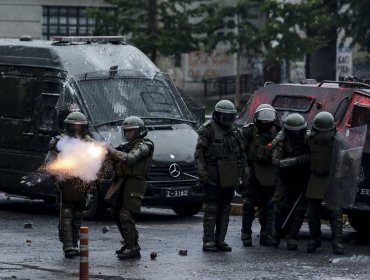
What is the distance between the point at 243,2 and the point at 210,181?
2830 centimetres

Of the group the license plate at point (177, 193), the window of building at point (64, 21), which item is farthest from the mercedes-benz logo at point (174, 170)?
the window of building at point (64, 21)

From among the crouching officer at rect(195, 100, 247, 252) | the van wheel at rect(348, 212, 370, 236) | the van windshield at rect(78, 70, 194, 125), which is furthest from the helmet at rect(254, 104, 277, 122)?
the van windshield at rect(78, 70, 194, 125)

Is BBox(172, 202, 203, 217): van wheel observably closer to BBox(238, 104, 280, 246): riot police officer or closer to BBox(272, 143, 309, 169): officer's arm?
BBox(238, 104, 280, 246): riot police officer

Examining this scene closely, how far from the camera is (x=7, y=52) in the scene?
21234mm

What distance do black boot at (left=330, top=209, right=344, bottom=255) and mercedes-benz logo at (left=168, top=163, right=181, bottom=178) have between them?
3.49m

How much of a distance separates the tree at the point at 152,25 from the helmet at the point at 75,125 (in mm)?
26175

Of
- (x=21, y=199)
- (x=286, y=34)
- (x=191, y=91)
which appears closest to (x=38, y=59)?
(x=21, y=199)

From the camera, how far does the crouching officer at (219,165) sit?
53.5 feet

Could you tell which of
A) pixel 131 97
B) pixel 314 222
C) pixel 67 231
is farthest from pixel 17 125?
pixel 314 222

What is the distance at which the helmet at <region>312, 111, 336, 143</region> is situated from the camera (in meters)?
16.3

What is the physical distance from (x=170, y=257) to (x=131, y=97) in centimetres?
502

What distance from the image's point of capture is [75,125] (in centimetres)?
1578

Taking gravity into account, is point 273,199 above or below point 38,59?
below

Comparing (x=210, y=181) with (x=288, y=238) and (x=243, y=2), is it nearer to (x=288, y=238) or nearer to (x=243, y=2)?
(x=288, y=238)
